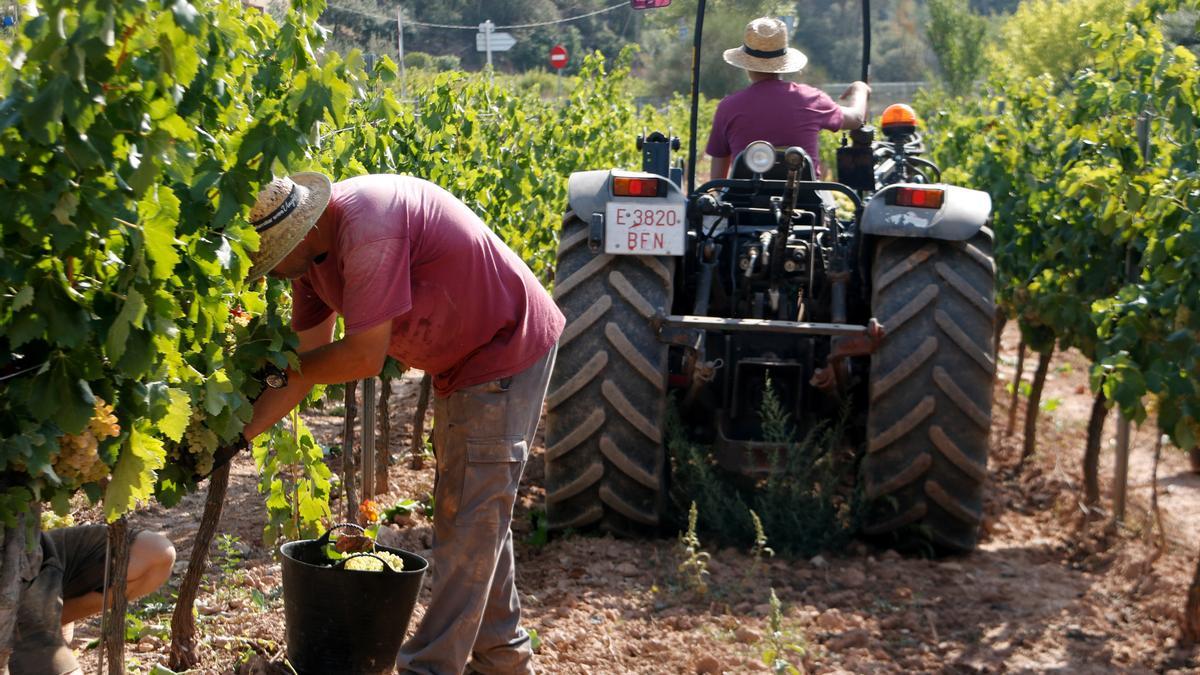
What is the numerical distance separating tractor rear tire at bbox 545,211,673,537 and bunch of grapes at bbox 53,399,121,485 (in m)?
2.78

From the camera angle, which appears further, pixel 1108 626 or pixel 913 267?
pixel 913 267

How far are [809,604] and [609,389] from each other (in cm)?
102

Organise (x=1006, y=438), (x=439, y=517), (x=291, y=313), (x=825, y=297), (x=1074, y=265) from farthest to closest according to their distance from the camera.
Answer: (x=1006, y=438), (x=1074, y=265), (x=825, y=297), (x=291, y=313), (x=439, y=517)

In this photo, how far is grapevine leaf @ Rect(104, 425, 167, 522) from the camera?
2.55 meters

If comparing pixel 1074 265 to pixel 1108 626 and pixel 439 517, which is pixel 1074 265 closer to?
pixel 1108 626

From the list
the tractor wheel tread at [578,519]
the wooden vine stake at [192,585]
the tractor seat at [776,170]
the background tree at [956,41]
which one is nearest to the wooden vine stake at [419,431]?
the tractor wheel tread at [578,519]

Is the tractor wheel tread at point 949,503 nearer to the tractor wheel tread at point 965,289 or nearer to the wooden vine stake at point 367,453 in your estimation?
the tractor wheel tread at point 965,289

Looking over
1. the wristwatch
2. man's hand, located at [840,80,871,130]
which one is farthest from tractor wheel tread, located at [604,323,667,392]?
the wristwatch

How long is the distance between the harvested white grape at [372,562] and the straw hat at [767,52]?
285 cm

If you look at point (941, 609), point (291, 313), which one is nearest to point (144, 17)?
point (291, 313)

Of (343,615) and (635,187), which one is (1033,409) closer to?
(635,187)

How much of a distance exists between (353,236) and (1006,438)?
5.57 meters

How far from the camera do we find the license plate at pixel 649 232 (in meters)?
5.14

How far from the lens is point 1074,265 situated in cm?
650
